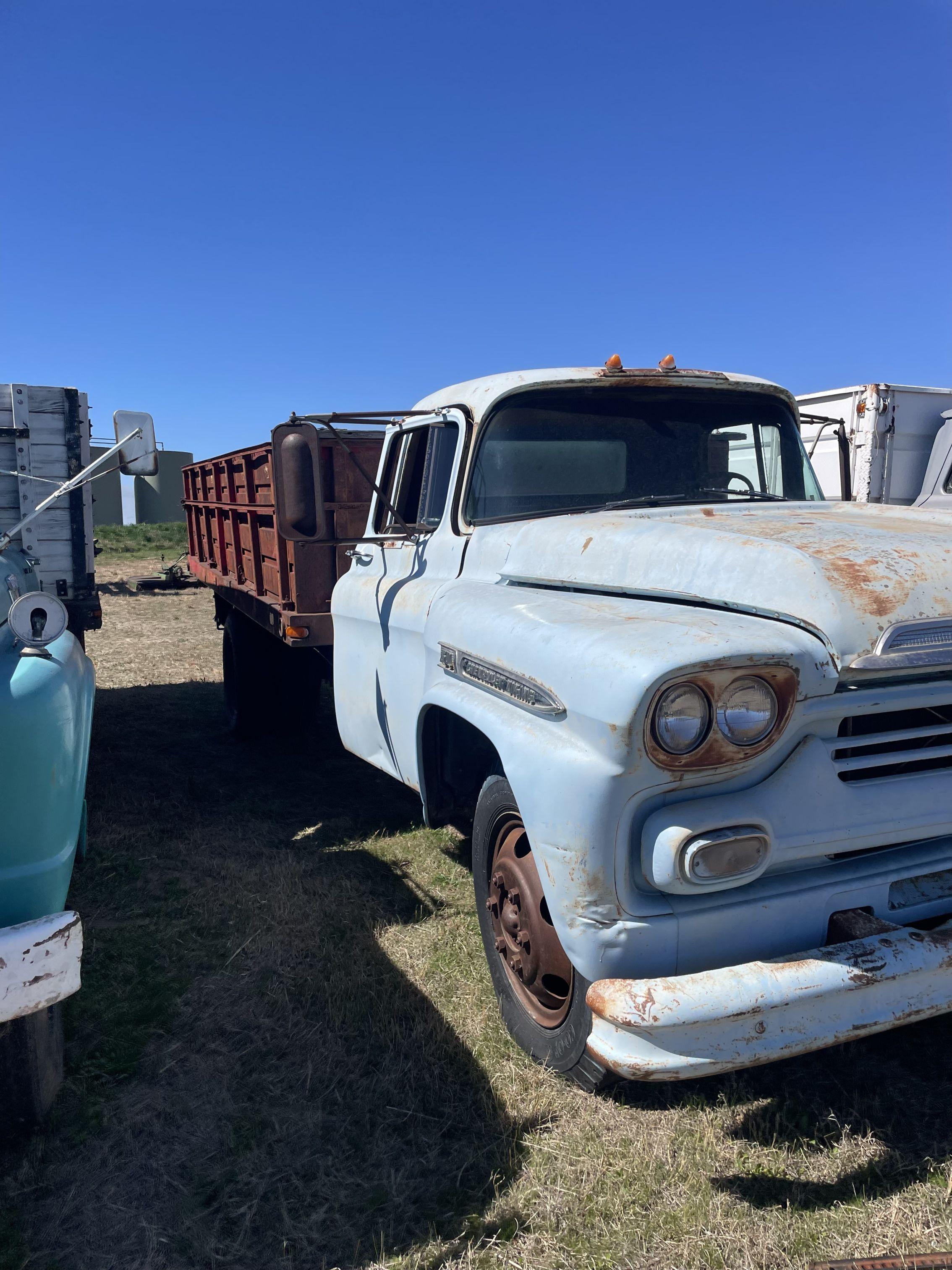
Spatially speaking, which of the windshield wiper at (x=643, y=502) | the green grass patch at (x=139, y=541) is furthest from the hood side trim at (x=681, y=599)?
the green grass patch at (x=139, y=541)

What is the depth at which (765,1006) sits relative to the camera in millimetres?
1796

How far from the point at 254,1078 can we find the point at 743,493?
257 centimetres

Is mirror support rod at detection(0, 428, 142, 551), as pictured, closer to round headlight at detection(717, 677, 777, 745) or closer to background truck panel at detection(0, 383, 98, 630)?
round headlight at detection(717, 677, 777, 745)

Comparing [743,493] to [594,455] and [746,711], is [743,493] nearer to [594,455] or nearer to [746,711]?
[594,455]

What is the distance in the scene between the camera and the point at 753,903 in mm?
1959

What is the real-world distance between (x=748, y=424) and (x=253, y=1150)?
308 centimetres

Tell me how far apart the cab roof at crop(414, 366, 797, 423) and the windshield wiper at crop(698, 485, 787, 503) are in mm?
444

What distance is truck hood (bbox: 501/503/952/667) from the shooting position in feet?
6.59

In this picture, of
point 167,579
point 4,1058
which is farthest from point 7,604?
point 167,579

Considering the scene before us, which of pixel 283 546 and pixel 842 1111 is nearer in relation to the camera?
pixel 842 1111

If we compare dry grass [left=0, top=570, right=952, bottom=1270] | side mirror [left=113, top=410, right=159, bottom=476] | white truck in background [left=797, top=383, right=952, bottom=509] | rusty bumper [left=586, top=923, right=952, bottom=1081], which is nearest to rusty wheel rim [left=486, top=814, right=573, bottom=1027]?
dry grass [left=0, top=570, right=952, bottom=1270]

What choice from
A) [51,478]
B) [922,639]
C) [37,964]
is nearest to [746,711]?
[922,639]

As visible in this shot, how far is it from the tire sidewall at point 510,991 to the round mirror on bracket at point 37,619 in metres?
1.24

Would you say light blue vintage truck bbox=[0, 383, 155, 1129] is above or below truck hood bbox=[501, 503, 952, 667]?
below
